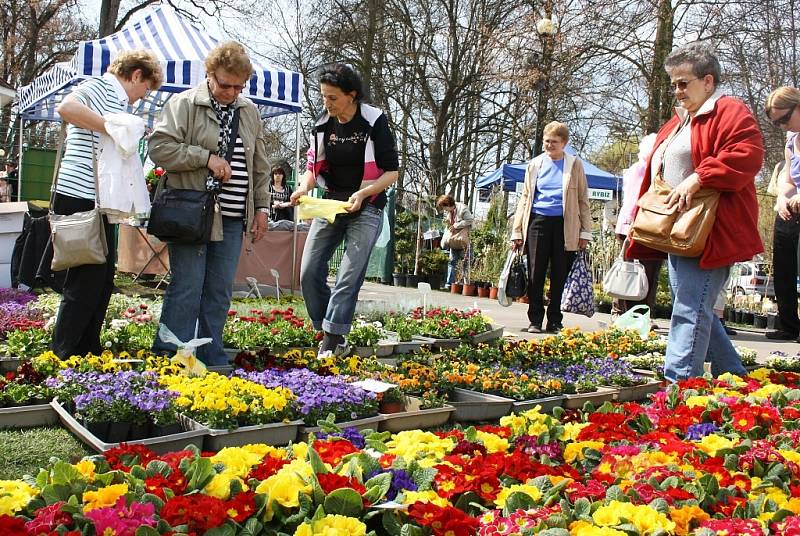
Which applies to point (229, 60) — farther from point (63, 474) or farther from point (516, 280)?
point (516, 280)

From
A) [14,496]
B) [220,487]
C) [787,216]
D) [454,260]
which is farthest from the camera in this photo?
[454,260]

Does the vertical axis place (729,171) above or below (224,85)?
below

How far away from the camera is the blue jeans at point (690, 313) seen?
15.0 feet

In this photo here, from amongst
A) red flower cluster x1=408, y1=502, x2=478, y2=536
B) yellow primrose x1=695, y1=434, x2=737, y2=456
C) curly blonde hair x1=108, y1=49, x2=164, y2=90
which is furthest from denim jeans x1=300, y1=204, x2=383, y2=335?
red flower cluster x1=408, y1=502, x2=478, y2=536

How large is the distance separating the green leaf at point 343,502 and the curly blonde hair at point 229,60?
312 centimetres

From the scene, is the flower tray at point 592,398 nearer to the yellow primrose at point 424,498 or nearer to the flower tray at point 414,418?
the flower tray at point 414,418

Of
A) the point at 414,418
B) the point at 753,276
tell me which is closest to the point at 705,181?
the point at 414,418

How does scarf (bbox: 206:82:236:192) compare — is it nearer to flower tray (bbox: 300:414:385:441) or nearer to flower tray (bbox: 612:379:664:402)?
flower tray (bbox: 300:414:385:441)

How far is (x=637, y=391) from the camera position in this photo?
520 centimetres

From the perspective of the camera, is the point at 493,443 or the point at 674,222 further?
the point at 674,222

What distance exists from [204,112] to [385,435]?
2542 mm

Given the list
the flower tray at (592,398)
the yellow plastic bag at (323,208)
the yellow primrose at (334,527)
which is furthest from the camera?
the yellow plastic bag at (323,208)

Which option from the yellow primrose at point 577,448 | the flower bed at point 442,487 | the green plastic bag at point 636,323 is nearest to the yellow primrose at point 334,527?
the flower bed at point 442,487

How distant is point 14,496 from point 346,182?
362 centimetres
